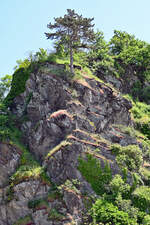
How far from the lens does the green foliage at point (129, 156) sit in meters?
22.6

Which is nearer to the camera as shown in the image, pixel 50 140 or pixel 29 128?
pixel 50 140

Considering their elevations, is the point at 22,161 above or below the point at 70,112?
below

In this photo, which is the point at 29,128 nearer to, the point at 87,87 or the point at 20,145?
the point at 20,145

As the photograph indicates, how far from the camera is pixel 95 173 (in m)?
22.0

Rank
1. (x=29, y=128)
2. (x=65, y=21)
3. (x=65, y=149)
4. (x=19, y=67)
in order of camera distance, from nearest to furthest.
Result: (x=65, y=149) → (x=29, y=128) → (x=65, y=21) → (x=19, y=67)

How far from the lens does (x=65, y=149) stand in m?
22.8

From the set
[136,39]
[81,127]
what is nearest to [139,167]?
[81,127]

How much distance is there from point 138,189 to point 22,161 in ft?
33.8

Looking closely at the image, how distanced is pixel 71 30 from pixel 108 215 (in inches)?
770

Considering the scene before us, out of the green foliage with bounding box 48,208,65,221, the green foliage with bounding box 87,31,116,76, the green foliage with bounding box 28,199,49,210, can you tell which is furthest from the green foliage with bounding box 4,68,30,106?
the green foliage with bounding box 48,208,65,221

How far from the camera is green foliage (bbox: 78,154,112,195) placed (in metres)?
21.5

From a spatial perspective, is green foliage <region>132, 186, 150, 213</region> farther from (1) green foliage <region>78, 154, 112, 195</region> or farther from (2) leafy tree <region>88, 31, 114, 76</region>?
(2) leafy tree <region>88, 31, 114, 76</region>

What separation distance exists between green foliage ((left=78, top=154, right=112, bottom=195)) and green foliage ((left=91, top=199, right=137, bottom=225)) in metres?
1.57

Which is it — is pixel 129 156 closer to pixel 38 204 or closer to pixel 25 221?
pixel 38 204
